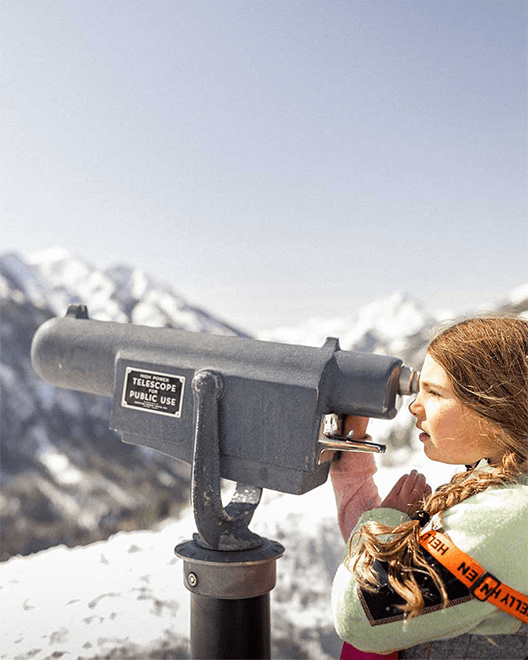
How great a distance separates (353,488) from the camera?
1.57 metres

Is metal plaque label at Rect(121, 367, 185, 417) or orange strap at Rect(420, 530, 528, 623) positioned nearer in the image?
orange strap at Rect(420, 530, 528, 623)

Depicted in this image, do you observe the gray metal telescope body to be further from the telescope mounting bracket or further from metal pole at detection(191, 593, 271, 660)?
metal pole at detection(191, 593, 271, 660)

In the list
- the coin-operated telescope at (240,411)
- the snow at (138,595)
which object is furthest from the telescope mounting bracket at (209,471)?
the snow at (138,595)

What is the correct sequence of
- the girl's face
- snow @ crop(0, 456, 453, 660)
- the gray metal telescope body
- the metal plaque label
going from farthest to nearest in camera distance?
snow @ crop(0, 456, 453, 660), the metal plaque label, the gray metal telescope body, the girl's face

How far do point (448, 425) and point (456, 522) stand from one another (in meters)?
0.21

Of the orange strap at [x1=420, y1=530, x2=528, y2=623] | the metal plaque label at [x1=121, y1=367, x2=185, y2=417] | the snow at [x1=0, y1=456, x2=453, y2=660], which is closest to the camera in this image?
the orange strap at [x1=420, y1=530, x2=528, y2=623]

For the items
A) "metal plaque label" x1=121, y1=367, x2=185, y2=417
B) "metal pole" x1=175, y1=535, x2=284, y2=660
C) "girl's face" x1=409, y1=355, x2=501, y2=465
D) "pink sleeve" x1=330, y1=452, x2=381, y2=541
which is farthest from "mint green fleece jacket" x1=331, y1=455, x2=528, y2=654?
"metal plaque label" x1=121, y1=367, x2=185, y2=417

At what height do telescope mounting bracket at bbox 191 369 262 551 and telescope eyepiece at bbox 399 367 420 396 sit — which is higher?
telescope eyepiece at bbox 399 367 420 396

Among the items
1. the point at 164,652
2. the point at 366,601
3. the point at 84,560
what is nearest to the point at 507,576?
the point at 366,601

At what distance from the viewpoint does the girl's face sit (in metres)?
1.30

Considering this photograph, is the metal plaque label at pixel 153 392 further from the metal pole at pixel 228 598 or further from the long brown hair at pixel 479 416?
the long brown hair at pixel 479 416

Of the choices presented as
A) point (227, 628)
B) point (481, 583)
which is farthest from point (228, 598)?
point (481, 583)

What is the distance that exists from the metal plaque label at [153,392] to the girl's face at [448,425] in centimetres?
61

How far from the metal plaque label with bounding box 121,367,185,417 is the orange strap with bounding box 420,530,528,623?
77cm
